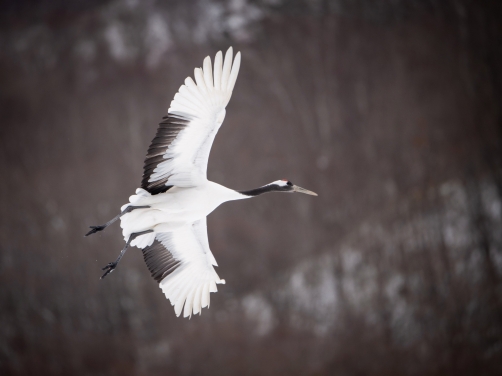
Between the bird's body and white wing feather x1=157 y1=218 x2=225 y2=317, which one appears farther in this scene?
white wing feather x1=157 y1=218 x2=225 y2=317

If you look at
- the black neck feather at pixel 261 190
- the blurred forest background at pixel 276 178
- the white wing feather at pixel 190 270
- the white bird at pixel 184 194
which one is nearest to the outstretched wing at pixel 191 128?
the white bird at pixel 184 194

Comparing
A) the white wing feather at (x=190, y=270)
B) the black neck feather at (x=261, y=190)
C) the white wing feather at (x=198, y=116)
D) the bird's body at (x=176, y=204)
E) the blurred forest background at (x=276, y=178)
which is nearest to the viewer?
the white wing feather at (x=198, y=116)

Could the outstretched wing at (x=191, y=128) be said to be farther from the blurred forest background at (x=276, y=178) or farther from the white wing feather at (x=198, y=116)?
the blurred forest background at (x=276, y=178)

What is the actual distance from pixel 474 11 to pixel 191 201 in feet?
14.8

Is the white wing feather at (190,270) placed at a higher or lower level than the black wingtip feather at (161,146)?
lower

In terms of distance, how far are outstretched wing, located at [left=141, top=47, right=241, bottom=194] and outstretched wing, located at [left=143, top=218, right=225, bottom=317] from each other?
47 centimetres

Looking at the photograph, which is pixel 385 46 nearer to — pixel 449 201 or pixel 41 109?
pixel 449 201

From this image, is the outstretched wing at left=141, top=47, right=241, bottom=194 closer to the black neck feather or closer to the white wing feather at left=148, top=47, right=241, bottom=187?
the white wing feather at left=148, top=47, right=241, bottom=187

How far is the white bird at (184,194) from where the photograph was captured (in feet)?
9.29

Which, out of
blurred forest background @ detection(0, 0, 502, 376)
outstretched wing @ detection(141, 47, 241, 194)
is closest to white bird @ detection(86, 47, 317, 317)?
outstretched wing @ detection(141, 47, 241, 194)

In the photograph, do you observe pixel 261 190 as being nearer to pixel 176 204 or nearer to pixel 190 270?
pixel 176 204

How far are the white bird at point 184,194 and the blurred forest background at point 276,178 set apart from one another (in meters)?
2.13

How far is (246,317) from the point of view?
555 cm

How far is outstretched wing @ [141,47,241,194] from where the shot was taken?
9.17 ft
